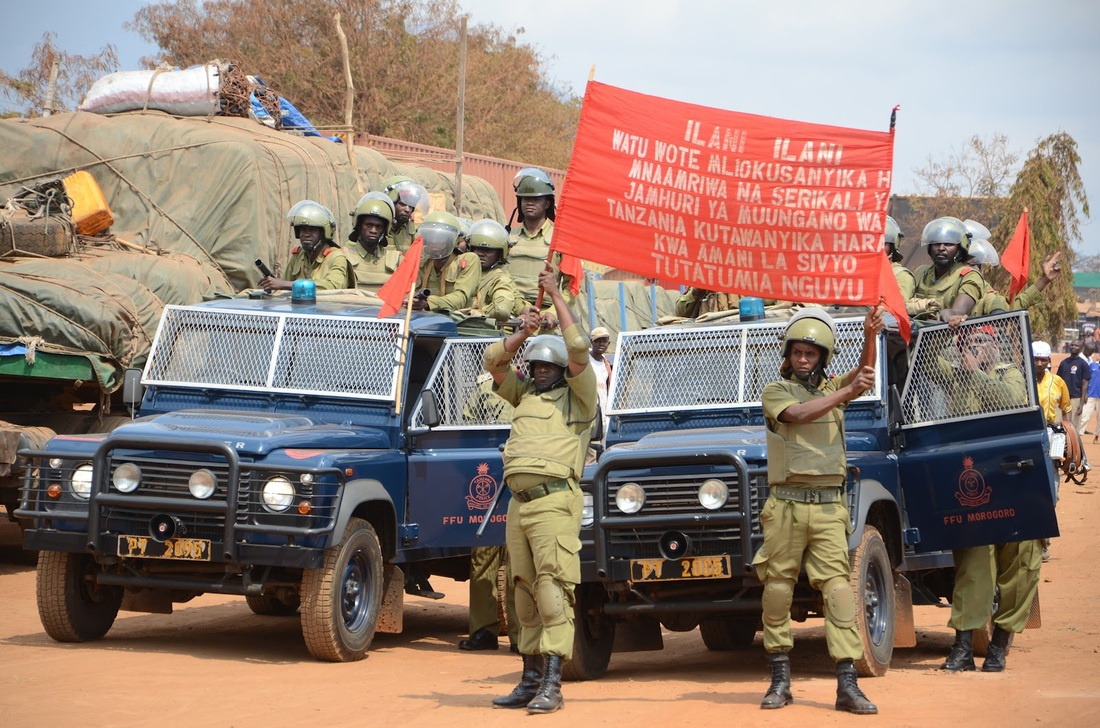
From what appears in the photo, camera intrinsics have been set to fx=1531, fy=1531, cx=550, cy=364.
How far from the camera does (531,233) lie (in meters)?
11.6

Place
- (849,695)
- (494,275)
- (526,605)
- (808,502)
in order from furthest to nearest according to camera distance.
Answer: (494,275)
(526,605)
(808,502)
(849,695)

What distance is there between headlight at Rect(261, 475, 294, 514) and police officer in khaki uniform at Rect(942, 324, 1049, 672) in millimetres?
3862

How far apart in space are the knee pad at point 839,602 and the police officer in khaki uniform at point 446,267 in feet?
14.5

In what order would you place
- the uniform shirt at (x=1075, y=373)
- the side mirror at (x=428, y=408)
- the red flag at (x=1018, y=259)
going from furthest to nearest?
the uniform shirt at (x=1075, y=373)
the red flag at (x=1018, y=259)
the side mirror at (x=428, y=408)

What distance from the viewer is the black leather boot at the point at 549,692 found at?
7.18 metres

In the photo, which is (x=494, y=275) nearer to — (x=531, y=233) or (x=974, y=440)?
(x=531, y=233)

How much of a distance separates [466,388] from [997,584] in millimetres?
3544

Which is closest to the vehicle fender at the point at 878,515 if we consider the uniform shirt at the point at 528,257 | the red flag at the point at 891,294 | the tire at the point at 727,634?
the red flag at the point at 891,294

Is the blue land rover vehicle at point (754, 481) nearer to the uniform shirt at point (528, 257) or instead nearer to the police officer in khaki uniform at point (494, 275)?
the police officer in khaki uniform at point (494, 275)

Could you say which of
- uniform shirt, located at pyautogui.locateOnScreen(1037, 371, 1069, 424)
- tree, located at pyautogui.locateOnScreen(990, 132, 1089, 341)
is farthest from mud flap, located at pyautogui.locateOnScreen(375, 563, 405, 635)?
tree, located at pyautogui.locateOnScreen(990, 132, 1089, 341)

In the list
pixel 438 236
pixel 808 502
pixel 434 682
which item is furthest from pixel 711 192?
pixel 438 236

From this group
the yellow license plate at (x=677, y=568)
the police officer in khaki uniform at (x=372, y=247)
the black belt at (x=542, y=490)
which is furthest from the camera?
the police officer in khaki uniform at (x=372, y=247)

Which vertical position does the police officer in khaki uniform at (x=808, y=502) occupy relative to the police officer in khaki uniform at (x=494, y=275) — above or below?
below

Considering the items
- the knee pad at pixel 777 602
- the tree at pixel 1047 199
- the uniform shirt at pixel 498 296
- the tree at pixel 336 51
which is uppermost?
the tree at pixel 336 51
